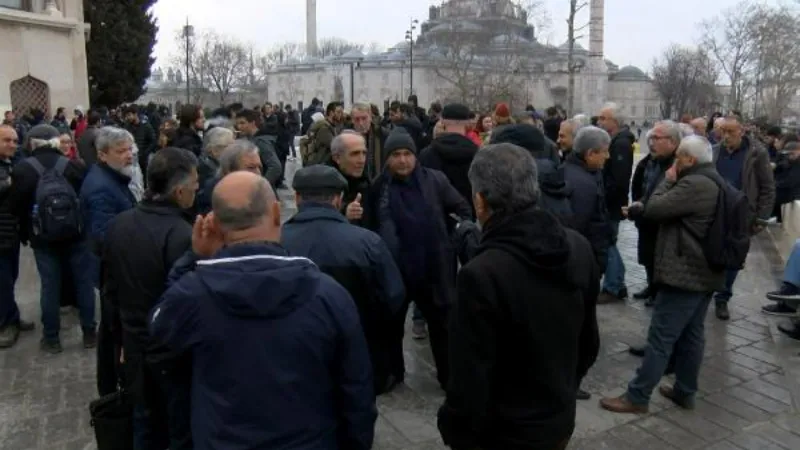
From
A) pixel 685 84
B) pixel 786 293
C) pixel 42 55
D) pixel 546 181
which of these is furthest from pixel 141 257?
pixel 685 84

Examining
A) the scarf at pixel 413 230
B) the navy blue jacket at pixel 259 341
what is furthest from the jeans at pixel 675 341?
the navy blue jacket at pixel 259 341

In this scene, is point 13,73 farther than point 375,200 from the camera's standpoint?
Yes

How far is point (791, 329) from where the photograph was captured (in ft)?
21.0

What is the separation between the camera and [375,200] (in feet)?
16.1

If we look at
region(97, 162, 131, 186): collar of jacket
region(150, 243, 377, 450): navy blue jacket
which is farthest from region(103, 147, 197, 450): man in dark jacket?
region(97, 162, 131, 186): collar of jacket

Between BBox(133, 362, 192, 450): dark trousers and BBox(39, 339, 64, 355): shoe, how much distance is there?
122 inches

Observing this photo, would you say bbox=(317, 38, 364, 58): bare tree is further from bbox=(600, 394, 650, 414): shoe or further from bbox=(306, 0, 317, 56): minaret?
bbox=(600, 394, 650, 414): shoe

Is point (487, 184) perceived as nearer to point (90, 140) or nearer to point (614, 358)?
point (614, 358)

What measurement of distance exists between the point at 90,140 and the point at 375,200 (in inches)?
265

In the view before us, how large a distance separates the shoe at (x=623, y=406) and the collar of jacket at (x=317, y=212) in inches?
102

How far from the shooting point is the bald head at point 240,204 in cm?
219

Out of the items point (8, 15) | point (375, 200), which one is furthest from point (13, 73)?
point (375, 200)

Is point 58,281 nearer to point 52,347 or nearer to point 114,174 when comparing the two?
point 52,347

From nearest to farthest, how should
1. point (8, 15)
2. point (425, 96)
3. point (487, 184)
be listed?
point (487, 184), point (8, 15), point (425, 96)
